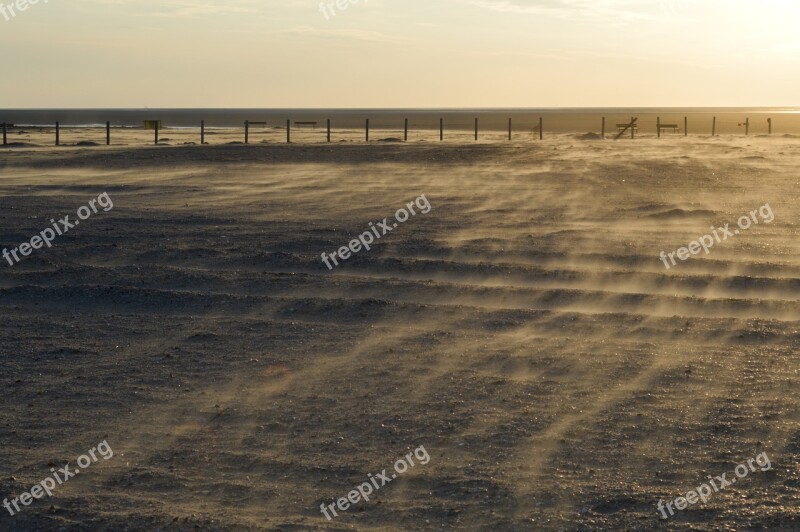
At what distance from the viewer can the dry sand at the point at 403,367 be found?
20.4 ft

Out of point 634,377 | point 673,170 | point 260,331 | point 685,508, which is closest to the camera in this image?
point 685,508

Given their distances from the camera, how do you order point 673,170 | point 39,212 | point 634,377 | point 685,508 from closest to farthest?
point 685,508, point 634,377, point 39,212, point 673,170

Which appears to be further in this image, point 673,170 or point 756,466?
point 673,170

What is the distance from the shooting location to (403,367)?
9008mm

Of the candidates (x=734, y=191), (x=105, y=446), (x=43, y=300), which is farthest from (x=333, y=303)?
(x=734, y=191)

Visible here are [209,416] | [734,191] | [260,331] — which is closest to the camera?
[209,416]

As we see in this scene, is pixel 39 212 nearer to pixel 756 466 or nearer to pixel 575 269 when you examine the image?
pixel 575 269

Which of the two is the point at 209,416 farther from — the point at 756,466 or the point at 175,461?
the point at 756,466

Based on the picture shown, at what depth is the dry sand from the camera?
20.4 ft

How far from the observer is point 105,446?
7.05 meters

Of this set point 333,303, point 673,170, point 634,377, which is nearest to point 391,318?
point 333,303

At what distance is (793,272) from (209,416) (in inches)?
A: 331

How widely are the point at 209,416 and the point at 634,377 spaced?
140 inches

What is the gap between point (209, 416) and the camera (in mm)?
7695
